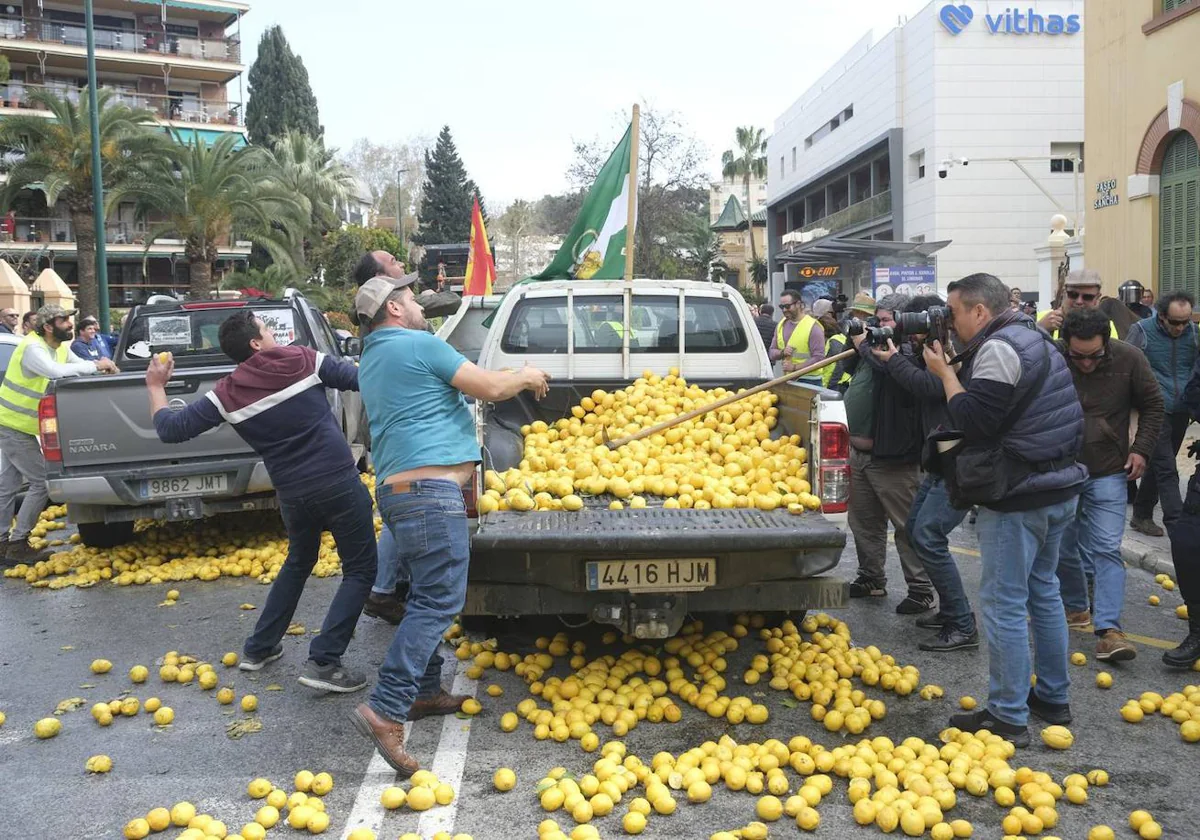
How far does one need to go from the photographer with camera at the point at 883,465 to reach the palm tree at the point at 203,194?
2897 centimetres

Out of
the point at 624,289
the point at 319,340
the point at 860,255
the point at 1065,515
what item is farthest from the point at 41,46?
the point at 1065,515

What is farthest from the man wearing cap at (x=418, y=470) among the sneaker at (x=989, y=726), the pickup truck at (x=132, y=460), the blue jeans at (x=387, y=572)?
the pickup truck at (x=132, y=460)

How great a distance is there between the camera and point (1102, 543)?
5816 millimetres

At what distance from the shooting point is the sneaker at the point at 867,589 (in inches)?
276

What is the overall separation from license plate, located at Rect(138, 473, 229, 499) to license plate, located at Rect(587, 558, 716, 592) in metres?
4.44

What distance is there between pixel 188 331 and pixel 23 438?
1.86 metres

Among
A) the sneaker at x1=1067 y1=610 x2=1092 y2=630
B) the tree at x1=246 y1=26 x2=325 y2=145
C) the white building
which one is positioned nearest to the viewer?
the sneaker at x1=1067 y1=610 x2=1092 y2=630

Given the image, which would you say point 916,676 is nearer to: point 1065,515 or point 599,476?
point 1065,515

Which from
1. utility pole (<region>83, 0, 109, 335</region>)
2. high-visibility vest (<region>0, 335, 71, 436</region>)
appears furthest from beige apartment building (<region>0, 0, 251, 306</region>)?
high-visibility vest (<region>0, 335, 71, 436</region>)

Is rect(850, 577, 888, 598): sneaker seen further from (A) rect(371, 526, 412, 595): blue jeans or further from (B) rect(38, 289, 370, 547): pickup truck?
(B) rect(38, 289, 370, 547): pickup truck

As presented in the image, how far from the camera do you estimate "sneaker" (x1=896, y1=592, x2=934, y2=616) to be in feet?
21.7

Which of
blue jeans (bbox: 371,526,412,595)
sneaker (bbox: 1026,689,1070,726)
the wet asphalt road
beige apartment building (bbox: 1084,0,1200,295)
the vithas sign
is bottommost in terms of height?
the wet asphalt road

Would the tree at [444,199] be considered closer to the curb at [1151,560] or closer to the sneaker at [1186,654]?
the curb at [1151,560]

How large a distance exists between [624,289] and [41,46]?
189 ft
